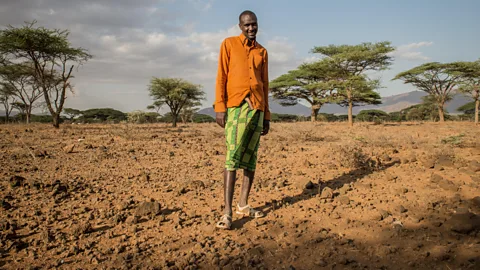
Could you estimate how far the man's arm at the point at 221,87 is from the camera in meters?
2.54

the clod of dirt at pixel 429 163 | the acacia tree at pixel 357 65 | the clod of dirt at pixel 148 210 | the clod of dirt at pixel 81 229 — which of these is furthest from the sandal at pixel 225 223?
the acacia tree at pixel 357 65

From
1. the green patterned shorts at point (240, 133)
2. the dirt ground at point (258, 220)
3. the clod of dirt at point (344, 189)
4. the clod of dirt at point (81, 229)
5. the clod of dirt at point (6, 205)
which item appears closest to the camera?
→ the dirt ground at point (258, 220)

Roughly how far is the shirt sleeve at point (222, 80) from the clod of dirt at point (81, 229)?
4.43 feet

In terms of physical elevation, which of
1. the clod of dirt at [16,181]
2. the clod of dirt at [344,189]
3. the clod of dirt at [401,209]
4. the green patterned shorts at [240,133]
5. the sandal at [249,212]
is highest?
the green patterned shorts at [240,133]

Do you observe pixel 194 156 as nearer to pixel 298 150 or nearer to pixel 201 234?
pixel 298 150

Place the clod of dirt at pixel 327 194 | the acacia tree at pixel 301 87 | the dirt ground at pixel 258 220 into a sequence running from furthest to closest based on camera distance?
1. the acacia tree at pixel 301 87
2. the clod of dirt at pixel 327 194
3. the dirt ground at pixel 258 220

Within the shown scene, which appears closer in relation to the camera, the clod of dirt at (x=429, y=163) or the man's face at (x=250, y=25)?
the man's face at (x=250, y=25)

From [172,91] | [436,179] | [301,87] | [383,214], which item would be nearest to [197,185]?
[383,214]

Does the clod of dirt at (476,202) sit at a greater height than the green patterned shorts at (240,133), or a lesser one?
lesser

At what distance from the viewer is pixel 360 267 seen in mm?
1885

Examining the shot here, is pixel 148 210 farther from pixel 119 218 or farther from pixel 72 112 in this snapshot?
pixel 72 112

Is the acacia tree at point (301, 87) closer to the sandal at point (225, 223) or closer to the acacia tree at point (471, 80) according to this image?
the acacia tree at point (471, 80)

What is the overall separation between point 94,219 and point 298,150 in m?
3.88

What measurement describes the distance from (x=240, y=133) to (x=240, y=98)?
0.28 m
